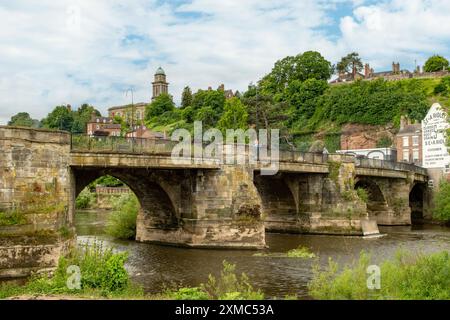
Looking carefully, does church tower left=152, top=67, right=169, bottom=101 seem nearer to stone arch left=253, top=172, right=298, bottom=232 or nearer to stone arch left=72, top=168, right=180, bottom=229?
stone arch left=253, top=172, right=298, bottom=232

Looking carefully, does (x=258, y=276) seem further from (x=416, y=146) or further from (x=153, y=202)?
(x=416, y=146)

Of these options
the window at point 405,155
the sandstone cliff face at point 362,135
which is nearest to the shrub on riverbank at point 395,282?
the window at point 405,155

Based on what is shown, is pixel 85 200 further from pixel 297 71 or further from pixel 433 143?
pixel 297 71

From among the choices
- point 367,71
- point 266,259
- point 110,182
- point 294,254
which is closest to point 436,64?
point 367,71

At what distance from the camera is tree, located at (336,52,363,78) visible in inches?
5007

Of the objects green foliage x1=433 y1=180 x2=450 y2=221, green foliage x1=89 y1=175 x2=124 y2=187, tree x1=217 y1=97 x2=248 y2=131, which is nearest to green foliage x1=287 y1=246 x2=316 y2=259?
green foliage x1=433 y1=180 x2=450 y2=221

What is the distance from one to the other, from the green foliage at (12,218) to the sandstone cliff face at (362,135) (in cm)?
7332

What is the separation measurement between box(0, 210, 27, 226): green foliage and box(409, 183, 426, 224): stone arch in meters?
48.4

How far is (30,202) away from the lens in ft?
77.7

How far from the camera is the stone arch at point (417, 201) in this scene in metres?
61.7

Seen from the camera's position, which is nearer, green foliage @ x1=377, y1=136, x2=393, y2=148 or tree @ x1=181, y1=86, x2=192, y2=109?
green foliage @ x1=377, y1=136, x2=393, y2=148

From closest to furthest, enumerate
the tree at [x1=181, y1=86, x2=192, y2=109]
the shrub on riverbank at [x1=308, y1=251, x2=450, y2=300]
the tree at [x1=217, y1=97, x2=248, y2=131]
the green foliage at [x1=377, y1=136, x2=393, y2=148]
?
1. the shrub on riverbank at [x1=308, y1=251, x2=450, y2=300]
2. the tree at [x1=217, y1=97, x2=248, y2=131]
3. the green foliage at [x1=377, y1=136, x2=393, y2=148]
4. the tree at [x1=181, y1=86, x2=192, y2=109]

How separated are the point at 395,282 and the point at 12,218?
1582 cm

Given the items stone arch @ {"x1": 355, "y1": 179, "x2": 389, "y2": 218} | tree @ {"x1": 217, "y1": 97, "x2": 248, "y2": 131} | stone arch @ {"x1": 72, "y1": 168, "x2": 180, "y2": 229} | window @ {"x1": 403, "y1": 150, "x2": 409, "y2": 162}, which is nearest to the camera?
stone arch @ {"x1": 72, "y1": 168, "x2": 180, "y2": 229}
